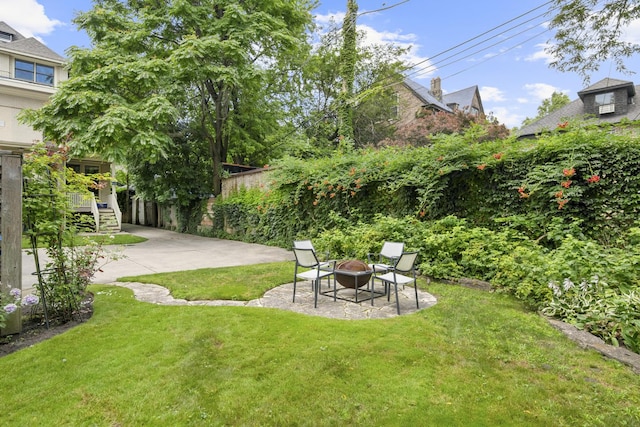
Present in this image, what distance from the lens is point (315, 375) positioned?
256cm

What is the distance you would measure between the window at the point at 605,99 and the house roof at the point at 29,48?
90.4ft

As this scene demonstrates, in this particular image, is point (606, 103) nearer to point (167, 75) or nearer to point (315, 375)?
point (167, 75)

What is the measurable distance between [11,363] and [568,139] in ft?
23.0

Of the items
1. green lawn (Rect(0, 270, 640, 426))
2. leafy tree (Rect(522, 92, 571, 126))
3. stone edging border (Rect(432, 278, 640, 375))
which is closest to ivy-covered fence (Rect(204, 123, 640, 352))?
stone edging border (Rect(432, 278, 640, 375))

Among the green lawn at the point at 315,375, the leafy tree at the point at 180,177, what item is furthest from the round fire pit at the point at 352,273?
the leafy tree at the point at 180,177

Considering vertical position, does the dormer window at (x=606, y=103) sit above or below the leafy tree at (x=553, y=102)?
below

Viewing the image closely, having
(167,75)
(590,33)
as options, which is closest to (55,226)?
(167,75)

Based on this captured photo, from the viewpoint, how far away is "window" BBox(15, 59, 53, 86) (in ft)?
52.8

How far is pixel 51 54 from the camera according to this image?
16875mm

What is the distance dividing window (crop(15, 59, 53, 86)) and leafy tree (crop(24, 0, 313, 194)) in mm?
6926

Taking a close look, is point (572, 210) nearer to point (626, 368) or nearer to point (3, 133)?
point (626, 368)

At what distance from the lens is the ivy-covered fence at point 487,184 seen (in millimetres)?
4707

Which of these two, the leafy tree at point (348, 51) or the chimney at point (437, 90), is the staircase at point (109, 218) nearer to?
the leafy tree at point (348, 51)

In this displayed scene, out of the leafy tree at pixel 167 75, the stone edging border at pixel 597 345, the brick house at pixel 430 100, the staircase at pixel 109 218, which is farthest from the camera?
the brick house at pixel 430 100
